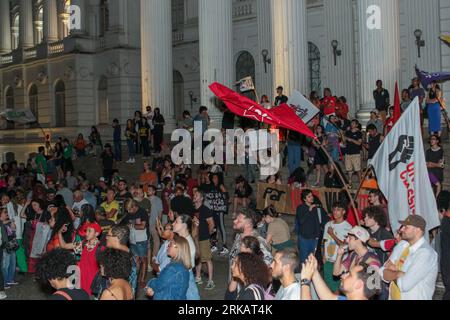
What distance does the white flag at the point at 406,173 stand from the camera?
9.27m

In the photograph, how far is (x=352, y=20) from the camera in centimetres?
2434

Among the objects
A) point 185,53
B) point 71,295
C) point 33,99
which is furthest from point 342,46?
point 33,99

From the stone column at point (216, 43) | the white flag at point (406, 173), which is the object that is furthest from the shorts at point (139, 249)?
the stone column at point (216, 43)

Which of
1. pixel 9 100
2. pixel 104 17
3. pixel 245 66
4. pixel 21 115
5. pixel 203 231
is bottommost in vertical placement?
pixel 203 231

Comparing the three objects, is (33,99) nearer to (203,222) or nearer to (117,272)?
(203,222)

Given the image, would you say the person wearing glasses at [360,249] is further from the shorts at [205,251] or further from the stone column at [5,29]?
the stone column at [5,29]

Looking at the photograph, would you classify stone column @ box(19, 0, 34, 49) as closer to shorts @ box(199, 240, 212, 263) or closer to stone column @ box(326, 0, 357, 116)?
stone column @ box(326, 0, 357, 116)

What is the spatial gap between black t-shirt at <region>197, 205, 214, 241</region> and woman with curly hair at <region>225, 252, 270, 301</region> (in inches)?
231

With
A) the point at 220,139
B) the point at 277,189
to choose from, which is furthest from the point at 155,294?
the point at 220,139

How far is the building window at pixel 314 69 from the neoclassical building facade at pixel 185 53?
0.14 ft

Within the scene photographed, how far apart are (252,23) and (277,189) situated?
14.5 meters

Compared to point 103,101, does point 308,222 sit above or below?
below

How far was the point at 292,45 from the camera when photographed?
2048 centimetres

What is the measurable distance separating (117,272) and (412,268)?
2796mm
